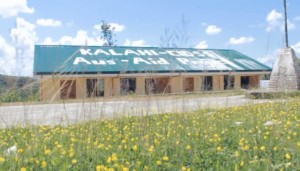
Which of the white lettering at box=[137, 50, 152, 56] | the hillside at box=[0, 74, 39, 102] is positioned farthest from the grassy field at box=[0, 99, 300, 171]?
the white lettering at box=[137, 50, 152, 56]

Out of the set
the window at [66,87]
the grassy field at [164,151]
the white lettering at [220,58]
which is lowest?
the grassy field at [164,151]

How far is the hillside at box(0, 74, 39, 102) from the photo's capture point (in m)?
3.98

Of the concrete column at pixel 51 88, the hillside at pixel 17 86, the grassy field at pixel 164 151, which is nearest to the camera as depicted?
the grassy field at pixel 164 151

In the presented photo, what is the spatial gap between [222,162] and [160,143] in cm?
80

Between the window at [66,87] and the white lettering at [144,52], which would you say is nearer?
the window at [66,87]

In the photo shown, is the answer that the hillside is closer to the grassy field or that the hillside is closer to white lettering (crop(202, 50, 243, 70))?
the grassy field

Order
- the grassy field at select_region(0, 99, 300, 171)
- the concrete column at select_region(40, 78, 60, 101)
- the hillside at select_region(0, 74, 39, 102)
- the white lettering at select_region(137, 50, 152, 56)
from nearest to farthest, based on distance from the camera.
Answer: the grassy field at select_region(0, 99, 300, 171) → the concrete column at select_region(40, 78, 60, 101) → the hillside at select_region(0, 74, 39, 102) → the white lettering at select_region(137, 50, 152, 56)

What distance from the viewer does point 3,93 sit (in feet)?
13.7

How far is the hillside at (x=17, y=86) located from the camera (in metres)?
3.98

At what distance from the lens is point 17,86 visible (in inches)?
158

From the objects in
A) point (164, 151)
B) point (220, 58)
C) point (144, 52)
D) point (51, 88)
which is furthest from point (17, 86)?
point (220, 58)

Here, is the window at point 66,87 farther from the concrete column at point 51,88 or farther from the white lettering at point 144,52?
the white lettering at point 144,52

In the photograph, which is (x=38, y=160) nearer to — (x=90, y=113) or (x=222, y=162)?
(x=90, y=113)

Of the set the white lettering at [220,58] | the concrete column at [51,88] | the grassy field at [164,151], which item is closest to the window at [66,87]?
the concrete column at [51,88]
